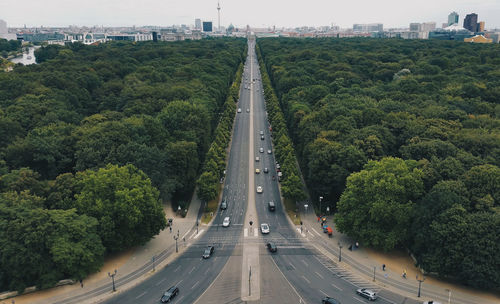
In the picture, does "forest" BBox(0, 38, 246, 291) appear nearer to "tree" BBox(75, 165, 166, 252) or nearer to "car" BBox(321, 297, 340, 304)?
"tree" BBox(75, 165, 166, 252)

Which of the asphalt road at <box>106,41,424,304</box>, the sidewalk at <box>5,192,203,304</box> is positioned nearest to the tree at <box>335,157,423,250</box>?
the asphalt road at <box>106,41,424,304</box>

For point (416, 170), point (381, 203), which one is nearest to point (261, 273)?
point (381, 203)

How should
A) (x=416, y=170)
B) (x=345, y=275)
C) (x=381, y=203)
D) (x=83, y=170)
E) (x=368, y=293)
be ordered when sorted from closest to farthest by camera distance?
(x=368, y=293) → (x=345, y=275) → (x=381, y=203) → (x=416, y=170) → (x=83, y=170)

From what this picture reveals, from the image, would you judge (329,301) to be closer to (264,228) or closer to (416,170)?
(264,228)

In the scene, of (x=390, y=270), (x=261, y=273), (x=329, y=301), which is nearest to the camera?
(x=329, y=301)

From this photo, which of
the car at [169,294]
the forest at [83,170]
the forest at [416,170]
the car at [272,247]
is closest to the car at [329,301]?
the car at [272,247]

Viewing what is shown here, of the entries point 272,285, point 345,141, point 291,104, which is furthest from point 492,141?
point 291,104
